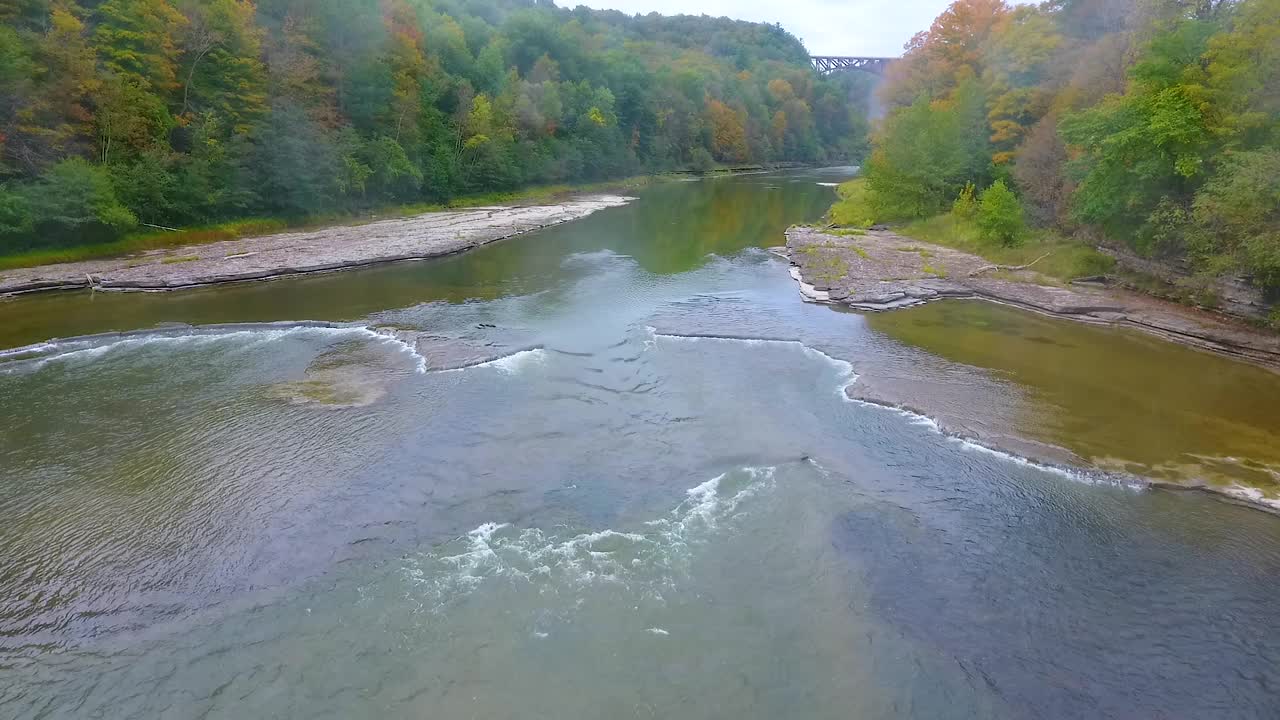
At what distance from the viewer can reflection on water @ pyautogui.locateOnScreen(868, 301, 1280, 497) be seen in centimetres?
1545

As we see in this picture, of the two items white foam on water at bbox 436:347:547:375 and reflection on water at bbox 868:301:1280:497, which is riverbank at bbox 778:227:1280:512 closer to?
reflection on water at bbox 868:301:1280:497

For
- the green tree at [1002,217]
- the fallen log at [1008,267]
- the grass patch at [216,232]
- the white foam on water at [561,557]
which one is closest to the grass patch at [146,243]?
the grass patch at [216,232]

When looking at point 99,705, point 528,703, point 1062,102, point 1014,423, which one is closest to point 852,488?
point 1014,423

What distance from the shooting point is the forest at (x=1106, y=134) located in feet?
74.0

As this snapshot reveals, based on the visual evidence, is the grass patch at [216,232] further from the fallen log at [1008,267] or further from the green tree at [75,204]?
the fallen log at [1008,267]

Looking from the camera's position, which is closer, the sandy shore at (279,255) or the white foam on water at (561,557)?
the white foam on water at (561,557)

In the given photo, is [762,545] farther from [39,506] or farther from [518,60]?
[518,60]

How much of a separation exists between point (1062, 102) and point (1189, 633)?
Answer: 113 feet

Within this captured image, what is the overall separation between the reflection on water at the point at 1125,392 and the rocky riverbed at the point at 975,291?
901 millimetres

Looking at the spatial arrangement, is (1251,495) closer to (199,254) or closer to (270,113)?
(199,254)

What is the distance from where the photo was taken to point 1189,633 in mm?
10523

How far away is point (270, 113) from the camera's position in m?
44.4

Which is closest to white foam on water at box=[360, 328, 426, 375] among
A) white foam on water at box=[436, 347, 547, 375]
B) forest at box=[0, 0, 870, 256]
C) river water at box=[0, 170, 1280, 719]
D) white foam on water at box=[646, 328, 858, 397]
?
river water at box=[0, 170, 1280, 719]

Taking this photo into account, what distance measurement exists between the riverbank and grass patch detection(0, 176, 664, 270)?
106 feet
